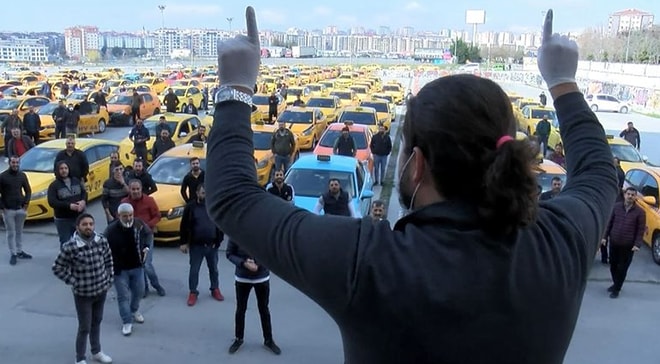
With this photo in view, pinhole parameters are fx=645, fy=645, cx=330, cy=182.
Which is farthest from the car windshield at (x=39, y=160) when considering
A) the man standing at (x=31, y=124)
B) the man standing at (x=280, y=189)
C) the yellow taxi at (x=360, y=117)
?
the yellow taxi at (x=360, y=117)

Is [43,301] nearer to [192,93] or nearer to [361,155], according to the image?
[361,155]

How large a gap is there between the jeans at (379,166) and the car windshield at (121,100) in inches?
610

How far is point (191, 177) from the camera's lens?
10.8 metres

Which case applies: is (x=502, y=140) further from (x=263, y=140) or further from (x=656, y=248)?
(x=263, y=140)

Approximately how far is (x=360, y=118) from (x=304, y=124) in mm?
2020

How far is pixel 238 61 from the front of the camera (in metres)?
1.47

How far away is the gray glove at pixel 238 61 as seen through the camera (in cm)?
146

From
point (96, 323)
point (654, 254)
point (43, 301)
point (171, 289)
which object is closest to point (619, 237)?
point (654, 254)

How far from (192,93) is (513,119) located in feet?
112

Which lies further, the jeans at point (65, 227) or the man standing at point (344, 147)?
the man standing at point (344, 147)

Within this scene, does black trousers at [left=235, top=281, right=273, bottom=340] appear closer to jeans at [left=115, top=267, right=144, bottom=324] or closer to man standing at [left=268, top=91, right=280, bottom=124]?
jeans at [left=115, top=267, right=144, bottom=324]

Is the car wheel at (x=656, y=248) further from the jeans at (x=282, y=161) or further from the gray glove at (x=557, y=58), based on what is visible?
the gray glove at (x=557, y=58)

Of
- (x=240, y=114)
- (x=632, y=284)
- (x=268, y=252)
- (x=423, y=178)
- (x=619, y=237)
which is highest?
(x=240, y=114)

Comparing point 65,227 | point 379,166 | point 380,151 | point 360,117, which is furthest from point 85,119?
point 65,227
